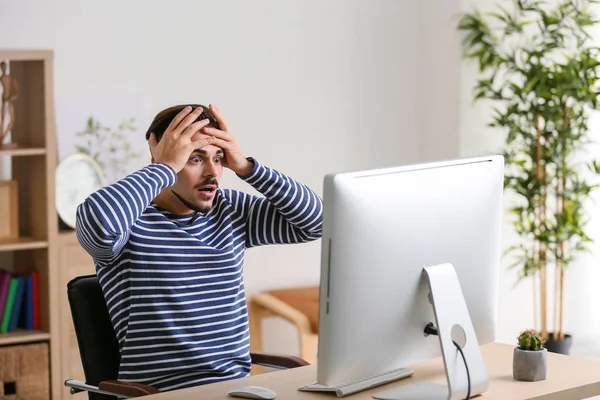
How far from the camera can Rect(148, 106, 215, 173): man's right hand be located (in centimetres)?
257

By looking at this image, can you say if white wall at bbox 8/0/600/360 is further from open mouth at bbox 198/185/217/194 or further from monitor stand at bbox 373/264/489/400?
monitor stand at bbox 373/264/489/400

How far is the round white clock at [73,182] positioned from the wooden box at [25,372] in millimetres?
553

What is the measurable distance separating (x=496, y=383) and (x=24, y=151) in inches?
90.3

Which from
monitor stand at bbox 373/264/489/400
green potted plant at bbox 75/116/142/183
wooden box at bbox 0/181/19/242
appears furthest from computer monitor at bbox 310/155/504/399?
green potted plant at bbox 75/116/142/183

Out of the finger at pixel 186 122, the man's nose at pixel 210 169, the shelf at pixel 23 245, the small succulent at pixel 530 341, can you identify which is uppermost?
the finger at pixel 186 122

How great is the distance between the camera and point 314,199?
2.86m

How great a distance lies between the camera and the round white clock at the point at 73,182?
4.32 meters

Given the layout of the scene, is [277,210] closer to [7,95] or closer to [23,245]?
[23,245]

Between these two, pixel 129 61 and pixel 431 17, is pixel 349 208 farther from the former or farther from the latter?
pixel 431 17

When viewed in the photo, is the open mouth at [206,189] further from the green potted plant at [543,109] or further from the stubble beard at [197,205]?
the green potted plant at [543,109]

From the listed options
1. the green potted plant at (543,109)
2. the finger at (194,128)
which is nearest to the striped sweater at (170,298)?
the finger at (194,128)

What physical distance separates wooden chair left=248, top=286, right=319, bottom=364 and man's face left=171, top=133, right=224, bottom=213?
6.22 feet

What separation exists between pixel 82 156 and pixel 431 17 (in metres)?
1.96

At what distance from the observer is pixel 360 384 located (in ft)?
7.50
